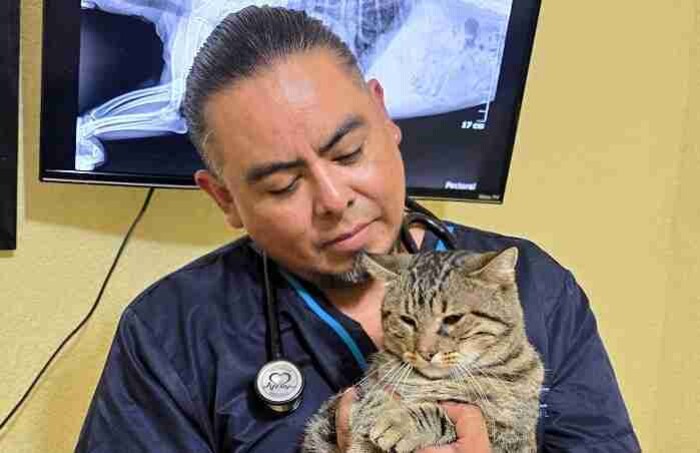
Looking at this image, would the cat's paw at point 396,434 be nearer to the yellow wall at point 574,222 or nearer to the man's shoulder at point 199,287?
the man's shoulder at point 199,287

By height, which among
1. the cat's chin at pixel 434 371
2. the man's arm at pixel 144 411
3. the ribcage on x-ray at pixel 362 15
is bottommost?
the man's arm at pixel 144 411

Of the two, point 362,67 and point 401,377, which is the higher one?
point 362,67

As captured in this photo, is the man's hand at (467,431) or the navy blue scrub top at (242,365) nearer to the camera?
the man's hand at (467,431)

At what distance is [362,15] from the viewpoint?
4.87 feet

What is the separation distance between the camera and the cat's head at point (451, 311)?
112cm

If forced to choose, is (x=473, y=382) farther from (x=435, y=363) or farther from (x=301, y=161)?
(x=301, y=161)

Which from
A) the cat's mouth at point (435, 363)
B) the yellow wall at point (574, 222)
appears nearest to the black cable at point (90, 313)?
the yellow wall at point (574, 222)

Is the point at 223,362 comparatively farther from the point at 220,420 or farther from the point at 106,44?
the point at 106,44

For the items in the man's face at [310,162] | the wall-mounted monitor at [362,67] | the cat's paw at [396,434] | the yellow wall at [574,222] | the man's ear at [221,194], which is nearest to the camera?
the cat's paw at [396,434]

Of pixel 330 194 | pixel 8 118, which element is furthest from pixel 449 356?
pixel 8 118

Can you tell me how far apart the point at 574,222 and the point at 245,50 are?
0.98 meters

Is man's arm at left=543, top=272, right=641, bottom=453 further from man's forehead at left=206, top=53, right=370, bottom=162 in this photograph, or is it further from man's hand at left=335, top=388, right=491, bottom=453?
man's forehead at left=206, top=53, right=370, bottom=162

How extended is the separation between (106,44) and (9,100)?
0.16m

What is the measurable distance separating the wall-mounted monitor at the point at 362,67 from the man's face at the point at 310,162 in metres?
0.25
